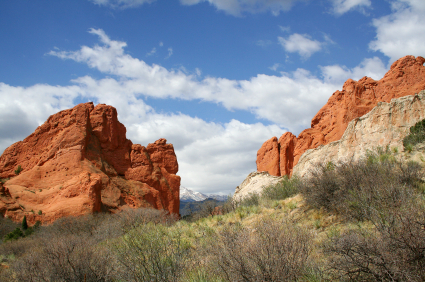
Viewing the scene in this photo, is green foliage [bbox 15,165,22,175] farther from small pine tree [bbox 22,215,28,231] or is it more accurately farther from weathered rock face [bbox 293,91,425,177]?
weathered rock face [bbox 293,91,425,177]

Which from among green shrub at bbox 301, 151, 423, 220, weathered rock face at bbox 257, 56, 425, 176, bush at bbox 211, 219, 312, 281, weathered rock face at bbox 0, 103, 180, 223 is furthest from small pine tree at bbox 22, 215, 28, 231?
weathered rock face at bbox 257, 56, 425, 176

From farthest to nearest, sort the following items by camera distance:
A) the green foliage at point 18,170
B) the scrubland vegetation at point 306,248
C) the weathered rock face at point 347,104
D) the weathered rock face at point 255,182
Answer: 1. the weathered rock face at point 347,104
2. the green foliage at point 18,170
3. the weathered rock face at point 255,182
4. the scrubland vegetation at point 306,248

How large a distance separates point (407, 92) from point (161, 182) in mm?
50077

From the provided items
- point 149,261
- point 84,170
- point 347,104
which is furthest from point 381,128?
point 84,170

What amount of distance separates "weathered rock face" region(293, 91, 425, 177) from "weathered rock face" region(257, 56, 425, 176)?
27.6 m

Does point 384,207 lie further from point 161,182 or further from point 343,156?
point 161,182

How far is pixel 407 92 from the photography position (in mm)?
50562

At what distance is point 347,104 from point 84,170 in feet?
156

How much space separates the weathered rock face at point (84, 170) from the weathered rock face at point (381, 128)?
26887mm

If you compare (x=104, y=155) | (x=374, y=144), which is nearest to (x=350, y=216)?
(x=374, y=144)

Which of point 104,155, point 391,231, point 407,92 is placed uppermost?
point 407,92

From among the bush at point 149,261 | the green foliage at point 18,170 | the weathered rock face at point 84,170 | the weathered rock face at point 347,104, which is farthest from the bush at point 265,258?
the weathered rock face at point 347,104

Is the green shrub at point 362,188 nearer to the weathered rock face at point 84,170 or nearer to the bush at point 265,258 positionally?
the bush at point 265,258

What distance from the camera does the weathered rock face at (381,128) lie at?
1978 cm
